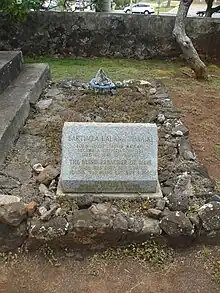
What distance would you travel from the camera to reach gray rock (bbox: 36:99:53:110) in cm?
484

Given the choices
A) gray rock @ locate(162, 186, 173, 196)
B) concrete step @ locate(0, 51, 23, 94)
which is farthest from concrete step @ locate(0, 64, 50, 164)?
gray rock @ locate(162, 186, 173, 196)

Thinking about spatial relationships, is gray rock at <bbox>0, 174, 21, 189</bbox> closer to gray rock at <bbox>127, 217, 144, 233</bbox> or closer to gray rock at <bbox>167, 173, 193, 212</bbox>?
→ gray rock at <bbox>127, 217, 144, 233</bbox>

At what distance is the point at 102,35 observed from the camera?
8344mm

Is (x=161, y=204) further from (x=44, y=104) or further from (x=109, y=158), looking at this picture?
(x=44, y=104)

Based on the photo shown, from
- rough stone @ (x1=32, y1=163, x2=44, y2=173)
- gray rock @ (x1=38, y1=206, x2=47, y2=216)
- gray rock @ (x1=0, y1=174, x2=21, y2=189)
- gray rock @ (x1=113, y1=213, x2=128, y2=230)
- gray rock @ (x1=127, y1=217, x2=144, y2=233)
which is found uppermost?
gray rock @ (x1=38, y1=206, x2=47, y2=216)

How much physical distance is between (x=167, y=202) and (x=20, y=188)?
1.09m

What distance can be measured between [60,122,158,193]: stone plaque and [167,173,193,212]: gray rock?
0.17 m

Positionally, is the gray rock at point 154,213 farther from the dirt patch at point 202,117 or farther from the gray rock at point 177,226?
the dirt patch at point 202,117

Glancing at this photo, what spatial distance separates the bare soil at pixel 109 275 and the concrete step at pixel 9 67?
2.65 meters

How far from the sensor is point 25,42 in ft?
27.3

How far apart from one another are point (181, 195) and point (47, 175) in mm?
1021

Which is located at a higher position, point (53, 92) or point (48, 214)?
point (48, 214)

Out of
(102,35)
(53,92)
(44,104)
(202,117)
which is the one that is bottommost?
(102,35)

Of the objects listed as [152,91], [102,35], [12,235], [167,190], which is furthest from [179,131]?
[102,35]
